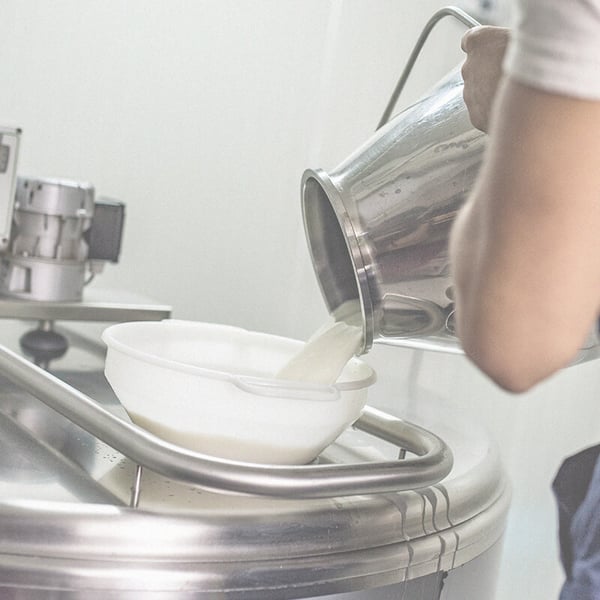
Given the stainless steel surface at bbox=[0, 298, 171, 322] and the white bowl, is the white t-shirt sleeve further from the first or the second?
the stainless steel surface at bbox=[0, 298, 171, 322]

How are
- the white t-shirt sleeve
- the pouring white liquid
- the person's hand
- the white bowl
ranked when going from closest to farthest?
the white t-shirt sleeve, the person's hand, the white bowl, the pouring white liquid

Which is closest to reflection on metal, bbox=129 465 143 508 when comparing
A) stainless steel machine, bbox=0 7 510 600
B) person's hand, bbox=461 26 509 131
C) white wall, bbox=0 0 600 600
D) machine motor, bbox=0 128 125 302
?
stainless steel machine, bbox=0 7 510 600

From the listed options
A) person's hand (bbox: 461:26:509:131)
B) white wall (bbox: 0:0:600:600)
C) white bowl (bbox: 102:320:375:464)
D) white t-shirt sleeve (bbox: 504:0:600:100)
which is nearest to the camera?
white t-shirt sleeve (bbox: 504:0:600:100)

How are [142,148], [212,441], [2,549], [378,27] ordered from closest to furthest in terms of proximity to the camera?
[2,549] → [212,441] → [378,27] → [142,148]

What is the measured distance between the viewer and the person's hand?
627 millimetres

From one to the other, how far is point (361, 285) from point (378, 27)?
0.98 m

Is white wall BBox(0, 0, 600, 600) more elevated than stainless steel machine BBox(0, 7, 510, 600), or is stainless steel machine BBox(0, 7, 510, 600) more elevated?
white wall BBox(0, 0, 600, 600)

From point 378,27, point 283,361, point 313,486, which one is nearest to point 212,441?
point 313,486

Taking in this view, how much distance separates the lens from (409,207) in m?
0.80

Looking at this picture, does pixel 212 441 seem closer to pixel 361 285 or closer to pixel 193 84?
pixel 361 285

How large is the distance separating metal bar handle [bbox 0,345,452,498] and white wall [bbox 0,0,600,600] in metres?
0.83

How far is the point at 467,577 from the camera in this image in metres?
0.86

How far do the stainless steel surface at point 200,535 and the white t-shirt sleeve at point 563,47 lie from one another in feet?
1.40

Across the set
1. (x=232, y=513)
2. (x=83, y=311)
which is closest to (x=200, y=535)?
(x=232, y=513)
